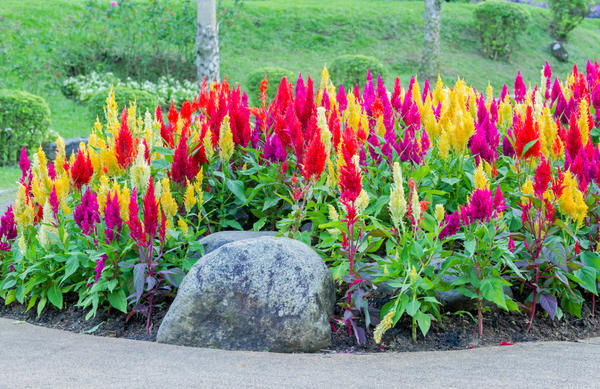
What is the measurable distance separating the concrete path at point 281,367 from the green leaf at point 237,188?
1.24 m

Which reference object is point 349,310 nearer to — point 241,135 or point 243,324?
point 243,324

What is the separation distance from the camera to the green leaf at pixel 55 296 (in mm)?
4145

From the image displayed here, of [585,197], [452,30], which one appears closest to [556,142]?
[585,197]

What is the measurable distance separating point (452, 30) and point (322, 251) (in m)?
23.0

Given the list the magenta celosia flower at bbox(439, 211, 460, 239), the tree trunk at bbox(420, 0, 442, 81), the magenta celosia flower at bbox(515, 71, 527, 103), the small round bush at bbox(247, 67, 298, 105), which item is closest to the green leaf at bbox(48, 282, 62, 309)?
the magenta celosia flower at bbox(439, 211, 460, 239)

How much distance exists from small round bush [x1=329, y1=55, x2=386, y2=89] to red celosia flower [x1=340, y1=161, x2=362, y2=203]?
13.7 meters

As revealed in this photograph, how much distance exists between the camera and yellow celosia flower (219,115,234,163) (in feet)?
14.9

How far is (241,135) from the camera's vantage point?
4.86 m

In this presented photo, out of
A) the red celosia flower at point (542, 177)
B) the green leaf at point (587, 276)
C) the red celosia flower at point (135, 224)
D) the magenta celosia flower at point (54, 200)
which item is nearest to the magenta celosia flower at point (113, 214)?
the red celosia flower at point (135, 224)

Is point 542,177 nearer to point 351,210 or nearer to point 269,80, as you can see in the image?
point 351,210

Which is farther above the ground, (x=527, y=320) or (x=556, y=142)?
(x=556, y=142)

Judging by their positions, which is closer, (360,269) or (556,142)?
(360,269)

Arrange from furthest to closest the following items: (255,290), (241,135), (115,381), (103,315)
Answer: (241,135)
(103,315)
(255,290)
(115,381)

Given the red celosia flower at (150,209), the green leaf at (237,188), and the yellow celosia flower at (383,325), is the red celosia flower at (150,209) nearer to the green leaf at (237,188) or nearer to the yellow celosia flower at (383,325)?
the green leaf at (237,188)
